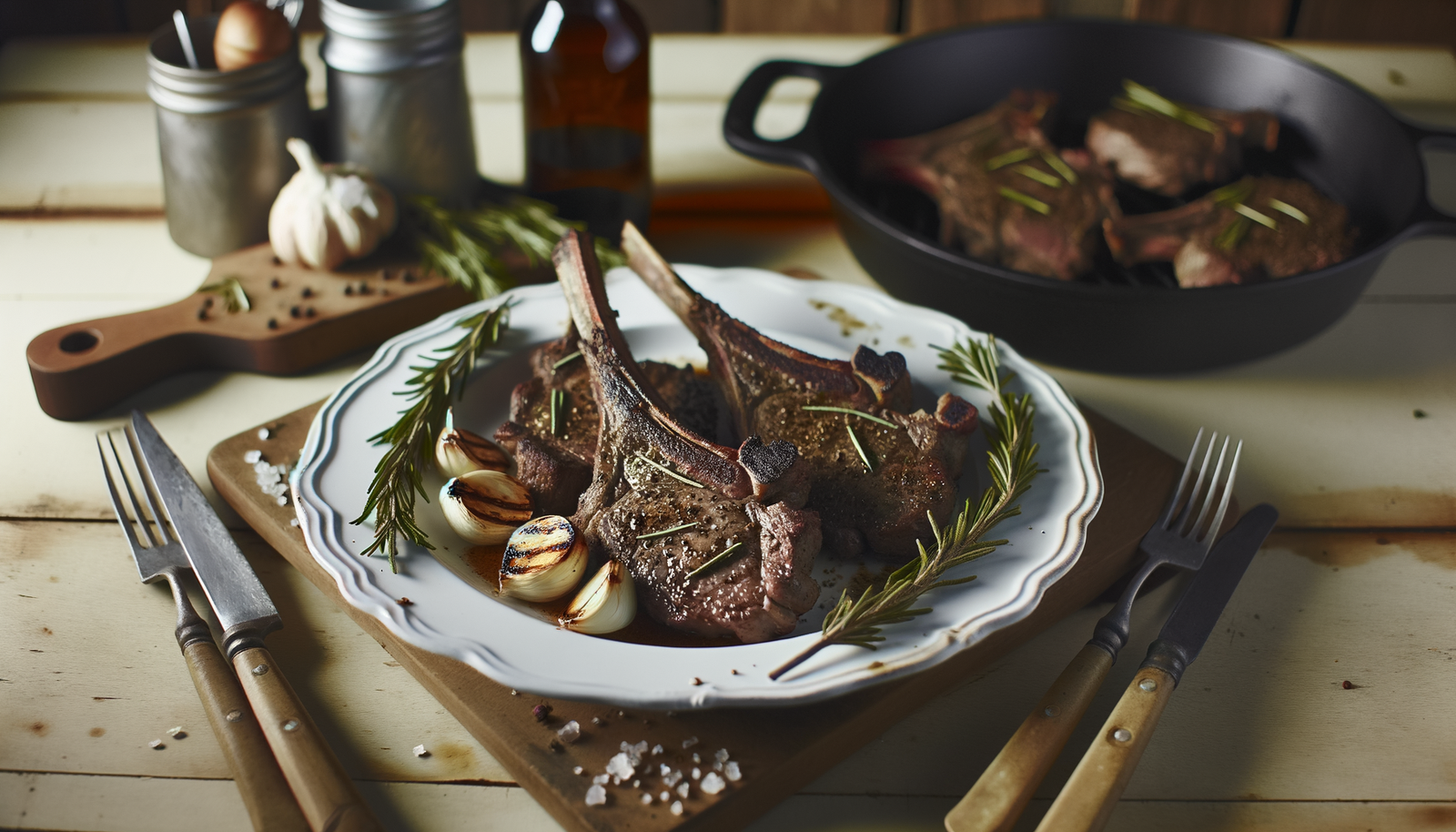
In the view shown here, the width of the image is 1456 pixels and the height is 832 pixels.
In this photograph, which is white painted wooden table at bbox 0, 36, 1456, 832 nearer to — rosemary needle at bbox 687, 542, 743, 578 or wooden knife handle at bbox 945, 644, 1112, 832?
wooden knife handle at bbox 945, 644, 1112, 832

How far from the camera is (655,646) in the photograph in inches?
50.1

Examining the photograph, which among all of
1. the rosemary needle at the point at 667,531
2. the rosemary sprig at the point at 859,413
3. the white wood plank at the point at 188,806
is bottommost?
the white wood plank at the point at 188,806

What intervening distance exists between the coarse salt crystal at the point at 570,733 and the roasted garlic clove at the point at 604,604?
0.38 feet

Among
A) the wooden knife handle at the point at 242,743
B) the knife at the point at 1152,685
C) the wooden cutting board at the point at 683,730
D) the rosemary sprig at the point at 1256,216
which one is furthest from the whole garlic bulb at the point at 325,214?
the rosemary sprig at the point at 1256,216

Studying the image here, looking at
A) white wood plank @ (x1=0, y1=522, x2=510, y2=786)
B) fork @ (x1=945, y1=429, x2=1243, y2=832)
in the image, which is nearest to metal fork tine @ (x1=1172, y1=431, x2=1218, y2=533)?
fork @ (x1=945, y1=429, x2=1243, y2=832)

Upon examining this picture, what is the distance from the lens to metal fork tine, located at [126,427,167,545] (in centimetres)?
160

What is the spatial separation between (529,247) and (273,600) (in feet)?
3.01

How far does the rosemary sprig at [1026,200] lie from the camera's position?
2230mm

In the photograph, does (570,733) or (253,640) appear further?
(253,640)

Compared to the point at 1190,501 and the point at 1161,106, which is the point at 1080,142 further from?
the point at 1190,501

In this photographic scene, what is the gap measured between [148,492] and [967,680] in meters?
1.26

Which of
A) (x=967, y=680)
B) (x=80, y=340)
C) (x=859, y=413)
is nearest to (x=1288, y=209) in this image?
(x=859, y=413)

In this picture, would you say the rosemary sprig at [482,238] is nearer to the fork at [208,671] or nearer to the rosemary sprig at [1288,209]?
the fork at [208,671]

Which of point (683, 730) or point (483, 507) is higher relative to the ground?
point (483, 507)
